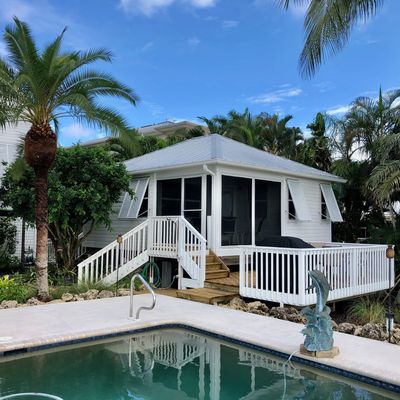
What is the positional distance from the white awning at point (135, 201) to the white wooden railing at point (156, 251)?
159 cm

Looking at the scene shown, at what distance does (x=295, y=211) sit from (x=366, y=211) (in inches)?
204

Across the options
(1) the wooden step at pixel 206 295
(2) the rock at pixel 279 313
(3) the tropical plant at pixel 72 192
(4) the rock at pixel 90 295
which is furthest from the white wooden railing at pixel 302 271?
(3) the tropical plant at pixel 72 192

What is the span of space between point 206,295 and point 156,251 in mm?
2608

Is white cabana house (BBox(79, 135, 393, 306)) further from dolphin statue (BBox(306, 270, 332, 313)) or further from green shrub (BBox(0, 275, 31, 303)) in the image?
dolphin statue (BBox(306, 270, 332, 313))

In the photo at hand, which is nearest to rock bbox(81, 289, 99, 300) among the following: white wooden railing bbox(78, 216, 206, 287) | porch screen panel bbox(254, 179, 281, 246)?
white wooden railing bbox(78, 216, 206, 287)

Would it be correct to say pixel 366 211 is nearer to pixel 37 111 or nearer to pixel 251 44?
pixel 251 44

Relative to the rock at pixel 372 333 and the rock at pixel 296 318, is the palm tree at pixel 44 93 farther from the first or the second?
the rock at pixel 372 333

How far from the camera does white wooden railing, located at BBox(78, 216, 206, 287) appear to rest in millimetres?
10385

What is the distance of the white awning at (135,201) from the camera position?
13391mm

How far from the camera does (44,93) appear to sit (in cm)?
878

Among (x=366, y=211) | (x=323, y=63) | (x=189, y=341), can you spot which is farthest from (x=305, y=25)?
(x=366, y=211)

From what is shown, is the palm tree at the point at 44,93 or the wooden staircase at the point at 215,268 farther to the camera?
the wooden staircase at the point at 215,268

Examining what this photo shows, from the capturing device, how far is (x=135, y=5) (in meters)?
13.9

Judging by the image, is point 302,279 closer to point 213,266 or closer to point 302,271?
point 302,271
